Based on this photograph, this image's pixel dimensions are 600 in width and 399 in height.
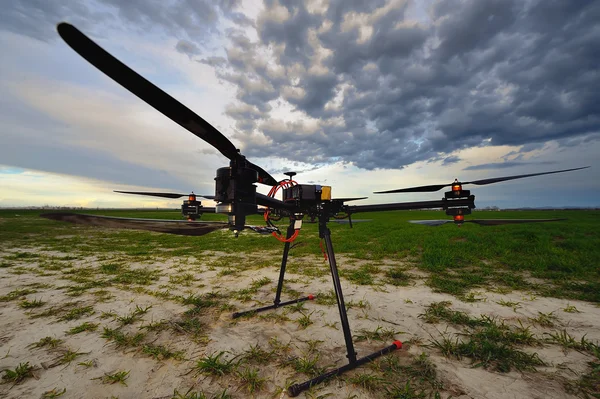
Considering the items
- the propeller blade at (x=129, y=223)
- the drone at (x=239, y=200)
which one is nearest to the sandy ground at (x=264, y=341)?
the drone at (x=239, y=200)

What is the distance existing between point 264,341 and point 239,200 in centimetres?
227

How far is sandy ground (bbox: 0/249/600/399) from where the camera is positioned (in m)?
2.40

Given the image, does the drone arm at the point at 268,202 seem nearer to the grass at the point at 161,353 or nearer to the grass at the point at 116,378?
the grass at the point at 161,353

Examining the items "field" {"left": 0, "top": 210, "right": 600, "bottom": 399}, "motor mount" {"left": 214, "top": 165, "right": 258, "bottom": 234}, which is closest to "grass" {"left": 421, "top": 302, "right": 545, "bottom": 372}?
"field" {"left": 0, "top": 210, "right": 600, "bottom": 399}

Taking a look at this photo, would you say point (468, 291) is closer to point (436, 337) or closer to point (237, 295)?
point (436, 337)

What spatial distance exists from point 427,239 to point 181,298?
11.0 metres

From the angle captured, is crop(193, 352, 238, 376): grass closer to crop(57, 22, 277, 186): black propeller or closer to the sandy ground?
the sandy ground

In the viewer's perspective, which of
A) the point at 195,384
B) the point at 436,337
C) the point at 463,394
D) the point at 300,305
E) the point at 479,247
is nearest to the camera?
the point at 463,394

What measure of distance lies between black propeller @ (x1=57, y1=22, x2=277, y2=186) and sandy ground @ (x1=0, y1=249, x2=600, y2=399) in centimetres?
273

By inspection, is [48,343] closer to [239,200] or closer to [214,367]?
[214,367]

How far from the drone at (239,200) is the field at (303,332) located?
454mm

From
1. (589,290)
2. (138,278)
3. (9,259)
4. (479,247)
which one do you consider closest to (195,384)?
(138,278)

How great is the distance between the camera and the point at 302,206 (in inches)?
132

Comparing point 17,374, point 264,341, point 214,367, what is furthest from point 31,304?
point 264,341
